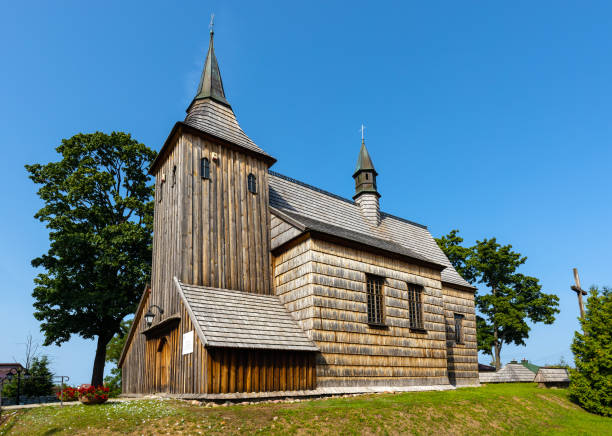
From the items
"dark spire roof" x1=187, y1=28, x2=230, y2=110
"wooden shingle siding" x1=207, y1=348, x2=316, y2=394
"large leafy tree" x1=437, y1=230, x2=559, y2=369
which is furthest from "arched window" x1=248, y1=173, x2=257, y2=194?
"large leafy tree" x1=437, y1=230, x2=559, y2=369

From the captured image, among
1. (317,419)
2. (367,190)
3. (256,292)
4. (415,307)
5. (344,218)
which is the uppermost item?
(367,190)

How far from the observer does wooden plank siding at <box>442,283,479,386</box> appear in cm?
2452

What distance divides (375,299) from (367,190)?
394 inches

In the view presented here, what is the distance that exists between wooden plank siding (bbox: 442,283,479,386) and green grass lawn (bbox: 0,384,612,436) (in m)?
7.72

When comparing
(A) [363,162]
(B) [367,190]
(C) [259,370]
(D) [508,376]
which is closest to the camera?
(C) [259,370]

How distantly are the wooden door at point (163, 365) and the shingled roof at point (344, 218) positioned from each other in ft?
23.1

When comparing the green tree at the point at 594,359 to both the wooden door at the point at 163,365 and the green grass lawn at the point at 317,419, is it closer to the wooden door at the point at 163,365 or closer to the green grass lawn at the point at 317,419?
the green grass lawn at the point at 317,419

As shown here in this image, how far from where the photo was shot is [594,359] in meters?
19.2

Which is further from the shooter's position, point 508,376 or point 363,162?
point 363,162

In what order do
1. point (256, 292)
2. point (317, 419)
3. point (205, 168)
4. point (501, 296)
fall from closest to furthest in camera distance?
point (317, 419), point (256, 292), point (205, 168), point (501, 296)

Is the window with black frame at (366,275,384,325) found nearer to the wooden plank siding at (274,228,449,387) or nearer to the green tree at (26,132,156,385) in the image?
the wooden plank siding at (274,228,449,387)

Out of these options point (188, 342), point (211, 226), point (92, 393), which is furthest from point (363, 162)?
point (92, 393)

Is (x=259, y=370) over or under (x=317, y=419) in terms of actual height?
over

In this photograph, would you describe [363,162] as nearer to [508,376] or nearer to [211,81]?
[211,81]
